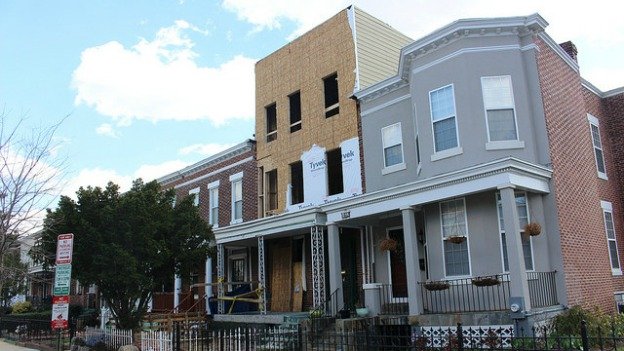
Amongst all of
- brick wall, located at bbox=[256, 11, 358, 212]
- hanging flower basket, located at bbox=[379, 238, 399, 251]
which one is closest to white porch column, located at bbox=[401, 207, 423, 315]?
hanging flower basket, located at bbox=[379, 238, 399, 251]

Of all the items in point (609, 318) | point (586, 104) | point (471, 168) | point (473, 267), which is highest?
point (586, 104)

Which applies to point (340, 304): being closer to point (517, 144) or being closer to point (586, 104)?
point (517, 144)

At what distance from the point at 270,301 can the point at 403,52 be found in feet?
35.9

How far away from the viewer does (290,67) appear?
2241 centimetres

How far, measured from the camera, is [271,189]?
22828mm

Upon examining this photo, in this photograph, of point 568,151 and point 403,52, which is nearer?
point 568,151

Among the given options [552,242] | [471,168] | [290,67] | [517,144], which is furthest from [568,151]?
[290,67]

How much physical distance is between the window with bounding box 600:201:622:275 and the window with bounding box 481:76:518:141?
488cm

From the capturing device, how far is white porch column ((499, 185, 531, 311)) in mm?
11992

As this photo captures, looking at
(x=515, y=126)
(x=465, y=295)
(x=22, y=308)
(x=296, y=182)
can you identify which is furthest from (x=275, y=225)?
(x=22, y=308)

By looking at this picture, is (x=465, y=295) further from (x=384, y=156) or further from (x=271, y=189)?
(x=271, y=189)

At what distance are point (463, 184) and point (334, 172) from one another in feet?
24.3

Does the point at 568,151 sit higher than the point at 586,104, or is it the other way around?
the point at 586,104

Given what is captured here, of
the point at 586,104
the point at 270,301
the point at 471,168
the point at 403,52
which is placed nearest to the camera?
the point at 471,168
